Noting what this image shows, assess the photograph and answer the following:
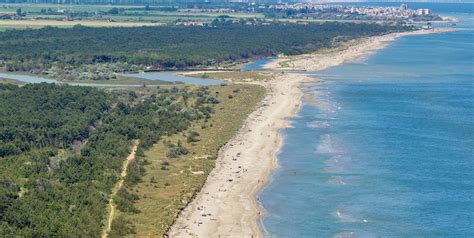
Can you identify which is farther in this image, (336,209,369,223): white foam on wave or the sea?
(336,209,369,223): white foam on wave

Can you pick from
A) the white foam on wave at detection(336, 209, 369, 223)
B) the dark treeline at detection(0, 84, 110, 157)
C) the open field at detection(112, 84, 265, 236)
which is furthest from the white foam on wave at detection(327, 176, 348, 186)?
the dark treeline at detection(0, 84, 110, 157)

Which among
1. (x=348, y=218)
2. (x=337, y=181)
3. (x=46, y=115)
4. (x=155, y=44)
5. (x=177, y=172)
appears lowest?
(x=348, y=218)

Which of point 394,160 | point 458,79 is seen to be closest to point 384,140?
point 394,160

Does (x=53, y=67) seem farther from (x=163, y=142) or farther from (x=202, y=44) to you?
(x=163, y=142)

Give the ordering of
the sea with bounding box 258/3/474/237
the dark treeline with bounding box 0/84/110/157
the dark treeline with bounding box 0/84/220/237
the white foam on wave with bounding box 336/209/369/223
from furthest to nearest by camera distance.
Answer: the dark treeline with bounding box 0/84/110/157
the white foam on wave with bounding box 336/209/369/223
the sea with bounding box 258/3/474/237
the dark treeline with bounding box 0/84/220/237

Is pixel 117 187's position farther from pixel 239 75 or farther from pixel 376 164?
pixel 239 75

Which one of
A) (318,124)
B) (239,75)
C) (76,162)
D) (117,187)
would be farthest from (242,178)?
(239,75)

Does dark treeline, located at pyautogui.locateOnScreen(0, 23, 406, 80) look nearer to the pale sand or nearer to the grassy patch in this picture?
the grassy patch
